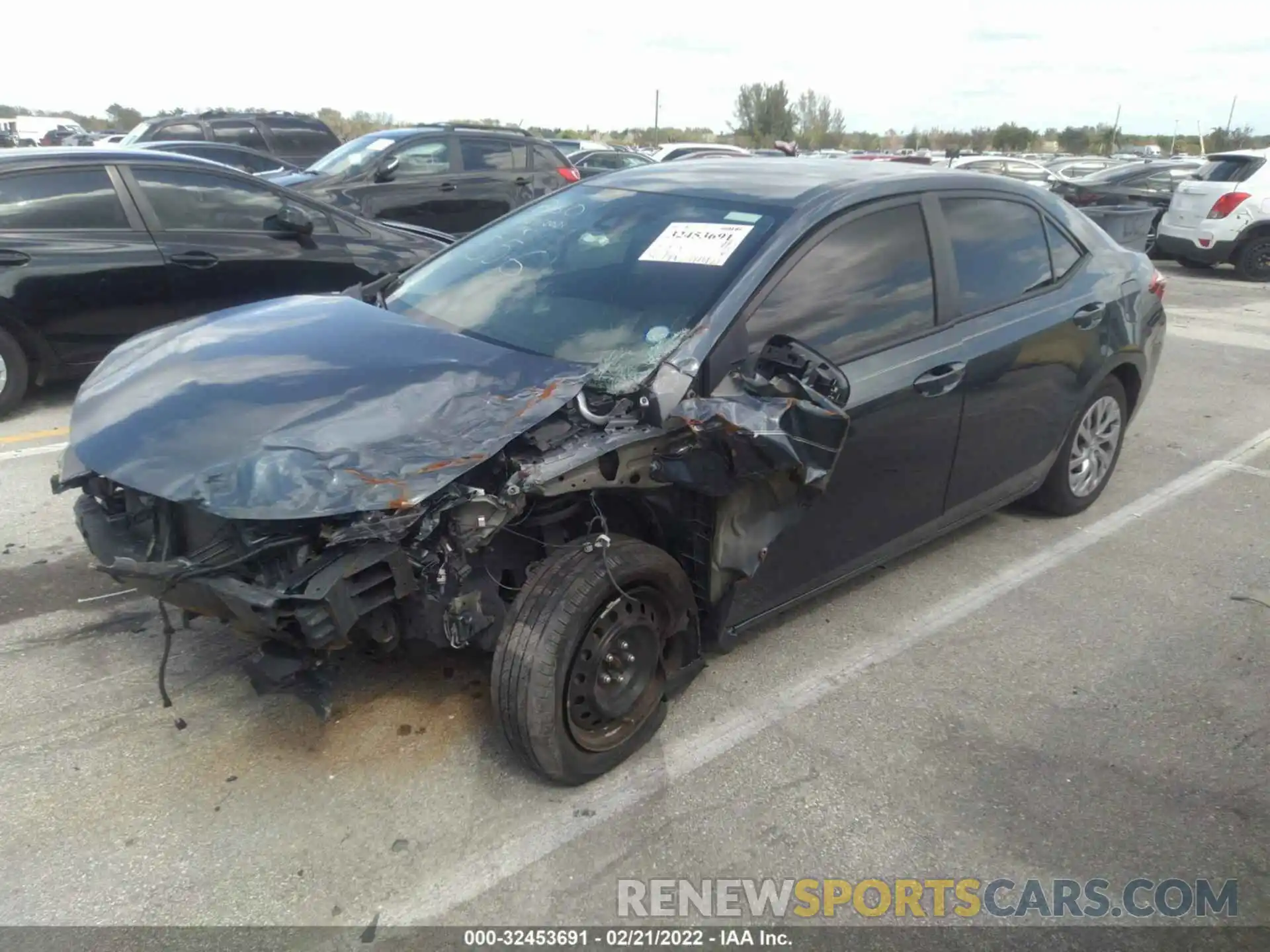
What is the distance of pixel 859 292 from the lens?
3494mm

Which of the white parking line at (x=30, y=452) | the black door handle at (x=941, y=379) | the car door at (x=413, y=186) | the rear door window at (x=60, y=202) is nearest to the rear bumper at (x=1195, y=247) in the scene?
the car door at (x=413, y=186)

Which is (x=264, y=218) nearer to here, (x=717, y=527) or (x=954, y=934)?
(x=717, y=527)

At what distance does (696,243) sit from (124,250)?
4.45 meters

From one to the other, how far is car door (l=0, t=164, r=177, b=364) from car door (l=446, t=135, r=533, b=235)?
4740mm

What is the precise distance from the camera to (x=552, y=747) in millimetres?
2740

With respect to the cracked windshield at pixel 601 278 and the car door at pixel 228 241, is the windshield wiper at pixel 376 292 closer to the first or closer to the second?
the cracked windshield at pixel 601 278

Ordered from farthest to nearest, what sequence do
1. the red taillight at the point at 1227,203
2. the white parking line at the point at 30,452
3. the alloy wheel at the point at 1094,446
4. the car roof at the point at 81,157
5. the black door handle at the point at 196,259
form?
1. the red taillight at the point at 1227,203
2. the black door handle at the point at 196,259
3. the car roof at the point at 81,157
4. the white parking line at the point at 30,452
5. the alloy wheel at the point at 1094,446

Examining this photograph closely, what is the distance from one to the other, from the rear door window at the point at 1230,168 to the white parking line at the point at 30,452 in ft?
48.4

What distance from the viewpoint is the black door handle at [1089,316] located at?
14.4 ft

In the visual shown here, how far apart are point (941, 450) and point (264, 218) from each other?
5.08 m

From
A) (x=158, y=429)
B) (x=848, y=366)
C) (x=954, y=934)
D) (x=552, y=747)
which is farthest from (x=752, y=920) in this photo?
(x=158, y=429)

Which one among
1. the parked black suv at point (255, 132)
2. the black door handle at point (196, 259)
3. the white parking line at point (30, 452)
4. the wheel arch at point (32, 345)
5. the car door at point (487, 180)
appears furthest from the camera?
the parked black suv at point (255, 132)

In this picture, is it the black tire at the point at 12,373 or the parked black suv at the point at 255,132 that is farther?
the parked black suv at the point at 255,132

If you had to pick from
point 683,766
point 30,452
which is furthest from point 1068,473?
point 30,452
